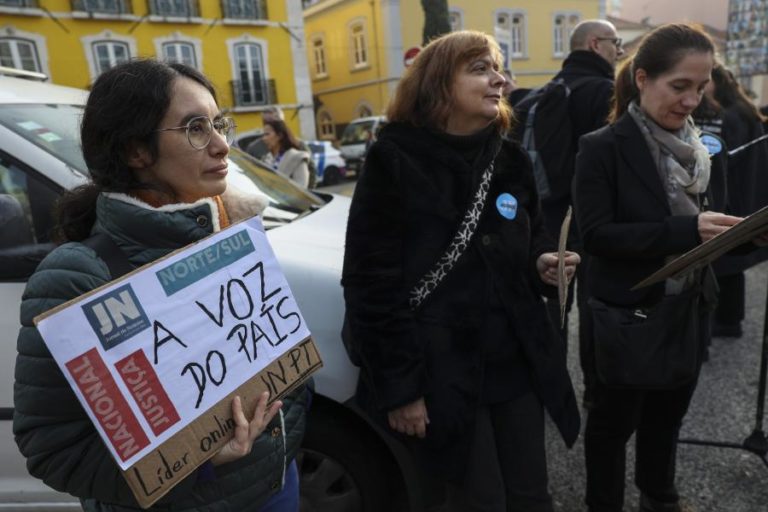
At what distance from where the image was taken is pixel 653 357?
1901 mm

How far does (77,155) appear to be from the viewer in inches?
80.0

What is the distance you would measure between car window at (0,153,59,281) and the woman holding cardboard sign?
0.79 metres

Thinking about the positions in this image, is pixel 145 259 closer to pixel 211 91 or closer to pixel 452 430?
pixel 211 91

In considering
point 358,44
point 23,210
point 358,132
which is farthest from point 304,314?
point 358,44

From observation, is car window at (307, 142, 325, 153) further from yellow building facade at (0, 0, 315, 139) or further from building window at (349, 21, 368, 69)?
building window at (349, 21, 368, 69)

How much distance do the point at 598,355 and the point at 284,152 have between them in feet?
12.6

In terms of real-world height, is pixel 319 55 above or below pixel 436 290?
above

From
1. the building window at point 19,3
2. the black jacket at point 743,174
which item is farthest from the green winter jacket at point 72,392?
the building window at point 19,3

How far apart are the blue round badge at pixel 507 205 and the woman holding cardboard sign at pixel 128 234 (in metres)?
0.87

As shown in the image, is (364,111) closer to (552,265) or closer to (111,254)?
(552,265)

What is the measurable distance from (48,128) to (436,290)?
1.61m

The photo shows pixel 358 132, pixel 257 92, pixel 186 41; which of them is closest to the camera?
pixel 358 132

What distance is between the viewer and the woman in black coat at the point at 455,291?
5.27 ft

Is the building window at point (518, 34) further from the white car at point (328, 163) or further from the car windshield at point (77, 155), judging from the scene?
the car windshield at point (77, 155)
